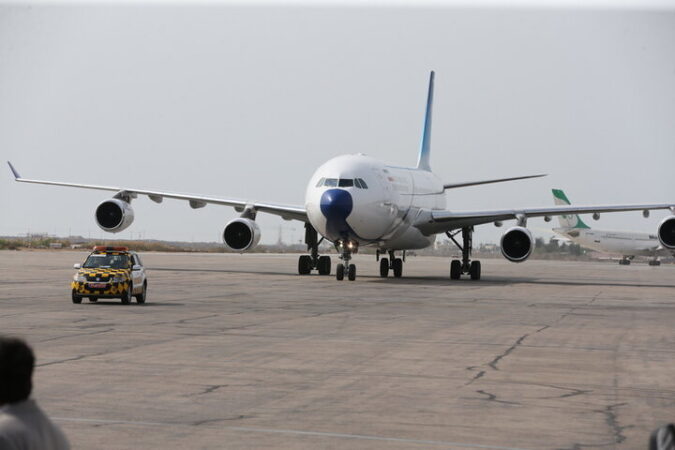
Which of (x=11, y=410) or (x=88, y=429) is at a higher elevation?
(x=11, y=410)

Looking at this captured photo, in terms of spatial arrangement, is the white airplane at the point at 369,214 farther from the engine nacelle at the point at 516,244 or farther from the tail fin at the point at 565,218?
the tail fin at the point at 565,218

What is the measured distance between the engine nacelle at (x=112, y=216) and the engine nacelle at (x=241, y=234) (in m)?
4.77

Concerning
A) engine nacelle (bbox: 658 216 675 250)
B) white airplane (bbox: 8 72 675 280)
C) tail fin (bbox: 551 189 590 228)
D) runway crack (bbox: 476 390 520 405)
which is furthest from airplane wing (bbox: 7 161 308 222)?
tail fin (bbox: 551 189 590 228)

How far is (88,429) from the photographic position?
29.2ft

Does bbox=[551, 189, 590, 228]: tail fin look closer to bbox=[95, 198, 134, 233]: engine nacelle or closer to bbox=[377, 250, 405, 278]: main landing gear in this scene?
bbox=[377, 250, 405, 278]: main landing gear

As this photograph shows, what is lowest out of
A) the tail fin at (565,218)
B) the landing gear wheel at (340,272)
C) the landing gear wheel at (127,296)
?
the landing gear wheel at (127,296)

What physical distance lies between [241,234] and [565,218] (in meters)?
57.2

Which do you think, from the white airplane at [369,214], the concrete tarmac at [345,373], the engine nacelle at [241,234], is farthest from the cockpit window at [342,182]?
the concrete tarmac at [345,373]

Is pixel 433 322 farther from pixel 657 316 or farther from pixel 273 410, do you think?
pixel 273 410

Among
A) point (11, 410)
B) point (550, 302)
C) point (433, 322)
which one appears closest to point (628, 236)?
point (550, 302)

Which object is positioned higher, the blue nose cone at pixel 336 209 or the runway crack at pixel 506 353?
the blue nose cone at pixel 336 209

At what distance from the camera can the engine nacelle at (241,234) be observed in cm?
4128

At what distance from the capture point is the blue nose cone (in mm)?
37125

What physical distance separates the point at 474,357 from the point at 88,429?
7.16 m
